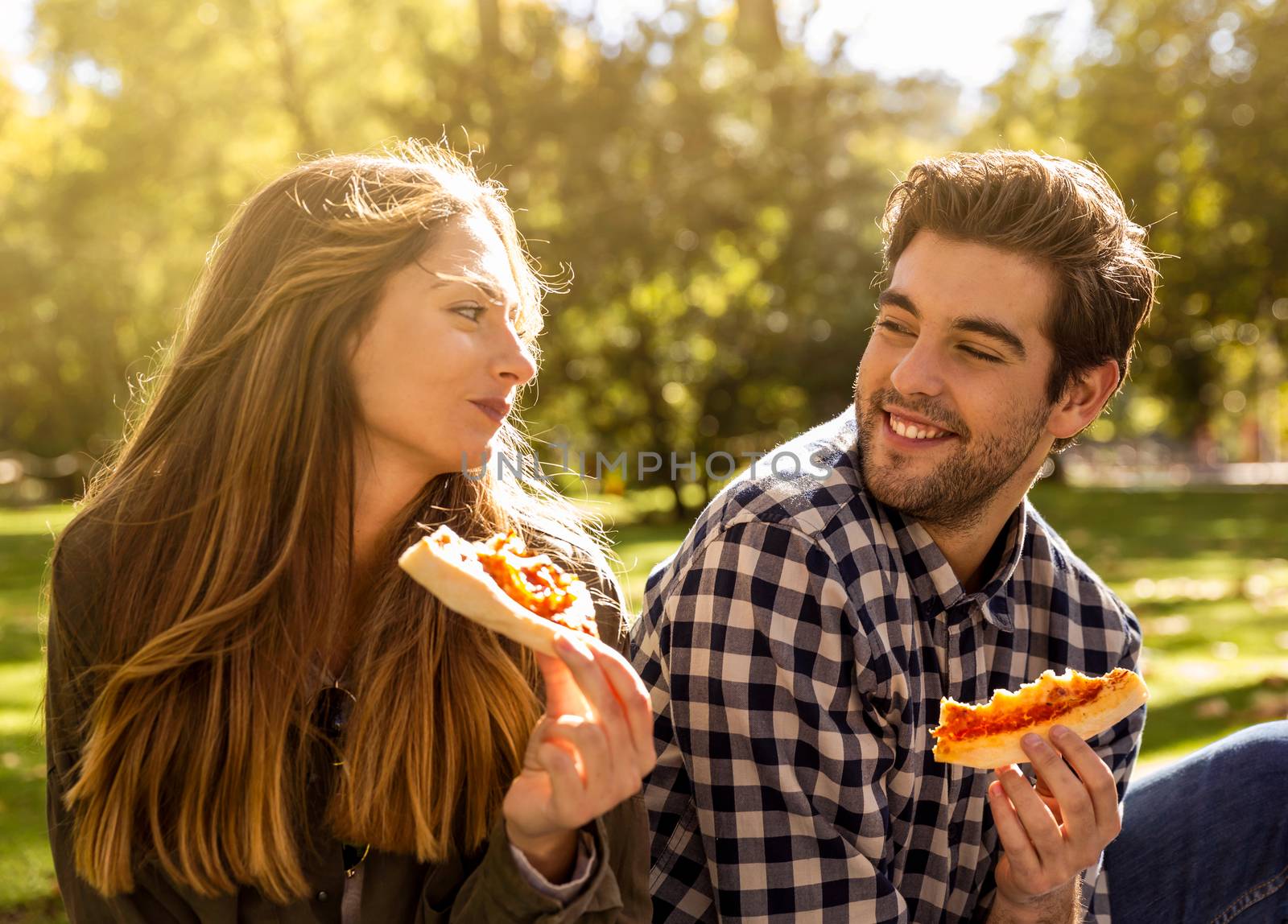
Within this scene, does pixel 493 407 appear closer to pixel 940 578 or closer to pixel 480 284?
pixel 480 284

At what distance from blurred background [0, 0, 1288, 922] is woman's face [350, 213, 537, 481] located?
29.4ft

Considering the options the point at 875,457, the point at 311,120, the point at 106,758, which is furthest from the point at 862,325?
the point at 106,758

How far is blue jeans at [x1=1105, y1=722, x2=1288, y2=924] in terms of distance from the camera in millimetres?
3273

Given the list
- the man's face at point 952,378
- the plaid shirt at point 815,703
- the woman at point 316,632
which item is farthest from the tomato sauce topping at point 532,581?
the man's face at point 952,378

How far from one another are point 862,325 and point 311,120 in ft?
36.9

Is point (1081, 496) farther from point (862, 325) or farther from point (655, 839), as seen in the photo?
point (655, 839)

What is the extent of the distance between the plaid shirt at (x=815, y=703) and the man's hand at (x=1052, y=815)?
220mm

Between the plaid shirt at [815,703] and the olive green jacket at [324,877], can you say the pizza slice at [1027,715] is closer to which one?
the plaid shirt at [815,703]

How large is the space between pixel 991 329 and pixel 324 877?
2169 millimetres

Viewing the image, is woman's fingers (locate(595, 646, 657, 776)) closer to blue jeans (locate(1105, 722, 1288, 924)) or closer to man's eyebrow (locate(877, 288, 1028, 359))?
man's eyebrow (locate(877, 288, 1028, 359))

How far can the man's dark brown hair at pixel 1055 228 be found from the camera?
3273 mm

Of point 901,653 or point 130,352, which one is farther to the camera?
point 130,352

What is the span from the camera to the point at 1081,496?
872 inches

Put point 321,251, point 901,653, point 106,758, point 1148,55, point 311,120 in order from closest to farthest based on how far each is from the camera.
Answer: point 106,758, point 321,251, point 901,653, point 1148,55, point 311,120
